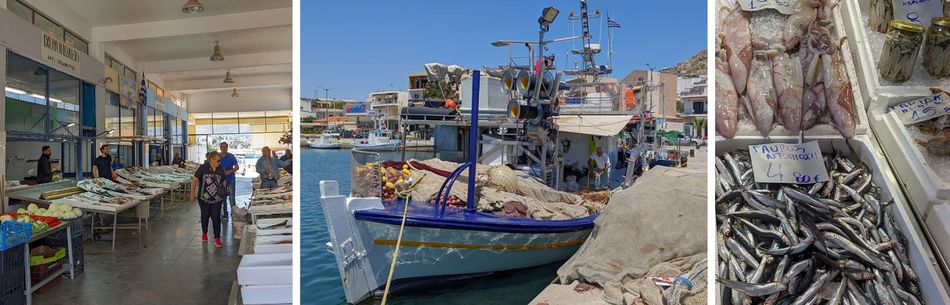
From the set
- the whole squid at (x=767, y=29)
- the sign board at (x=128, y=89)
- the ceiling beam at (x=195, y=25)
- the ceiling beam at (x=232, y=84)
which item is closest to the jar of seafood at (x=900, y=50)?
the whole squid at (x=767, y=29)

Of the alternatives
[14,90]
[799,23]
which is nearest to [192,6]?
[14,90]

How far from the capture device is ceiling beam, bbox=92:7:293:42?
657 cm

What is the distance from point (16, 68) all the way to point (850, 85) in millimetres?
6384

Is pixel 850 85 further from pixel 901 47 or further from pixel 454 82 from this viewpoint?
pixel 454 82

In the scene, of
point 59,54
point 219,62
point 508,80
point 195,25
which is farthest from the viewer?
point 219,62

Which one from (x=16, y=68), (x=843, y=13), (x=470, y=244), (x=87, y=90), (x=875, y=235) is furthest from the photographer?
(x=87, y=90)

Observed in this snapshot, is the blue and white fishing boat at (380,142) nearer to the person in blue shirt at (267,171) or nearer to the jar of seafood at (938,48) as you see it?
the person in blue shirt at (267,171)

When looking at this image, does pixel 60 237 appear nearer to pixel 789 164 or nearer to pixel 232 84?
pixel 789 164

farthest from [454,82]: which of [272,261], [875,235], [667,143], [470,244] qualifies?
[667,143]

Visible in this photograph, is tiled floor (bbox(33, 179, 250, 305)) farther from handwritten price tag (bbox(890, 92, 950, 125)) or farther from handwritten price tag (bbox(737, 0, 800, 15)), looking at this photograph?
handwritten price tag (bbox(890, 92, 950, 125))

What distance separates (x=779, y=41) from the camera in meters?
2.76

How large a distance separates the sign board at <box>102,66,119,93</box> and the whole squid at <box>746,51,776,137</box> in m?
7.52

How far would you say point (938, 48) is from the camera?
2.68m

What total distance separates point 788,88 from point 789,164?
1.25ft
